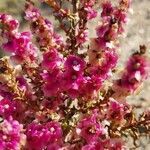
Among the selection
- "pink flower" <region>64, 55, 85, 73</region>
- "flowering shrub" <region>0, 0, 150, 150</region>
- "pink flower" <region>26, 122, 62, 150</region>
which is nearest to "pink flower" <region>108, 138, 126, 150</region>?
"flowering shrub" <region>0, 0, 150, 150</region>

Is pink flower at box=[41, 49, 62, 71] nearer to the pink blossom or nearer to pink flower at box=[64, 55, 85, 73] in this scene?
pink flower at box=[64, 55, 85, 73]

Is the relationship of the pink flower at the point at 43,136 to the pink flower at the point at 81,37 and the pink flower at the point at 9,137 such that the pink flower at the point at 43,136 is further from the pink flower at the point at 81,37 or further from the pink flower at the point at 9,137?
the pink flower at the point at 81,37

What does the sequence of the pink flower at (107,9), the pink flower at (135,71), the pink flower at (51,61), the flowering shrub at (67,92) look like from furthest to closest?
the pink flower at (107,9) → the pink flower at (51,61) → the flowering shrub at (67,92) → the pink flower at (135,71)

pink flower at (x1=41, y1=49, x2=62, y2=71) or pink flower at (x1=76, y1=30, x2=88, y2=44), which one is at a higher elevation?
pink flower at (x1=76, y1=30, x2=88, y2=44)

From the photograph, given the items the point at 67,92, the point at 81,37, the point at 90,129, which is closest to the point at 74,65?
the point at 67,92

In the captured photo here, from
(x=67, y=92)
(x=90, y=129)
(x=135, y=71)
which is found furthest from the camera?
(x=67, y=92)

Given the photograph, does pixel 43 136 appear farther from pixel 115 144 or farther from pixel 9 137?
pixel 115 144

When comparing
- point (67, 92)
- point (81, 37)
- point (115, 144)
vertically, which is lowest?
point (115, 144)

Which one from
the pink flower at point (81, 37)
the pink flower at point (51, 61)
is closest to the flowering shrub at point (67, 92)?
the pink flower at point (51, 61)

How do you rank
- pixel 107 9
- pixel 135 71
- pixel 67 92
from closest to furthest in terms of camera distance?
pixel 135 71 < pixel 67 92 < pixel 107 9

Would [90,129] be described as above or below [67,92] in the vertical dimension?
below
